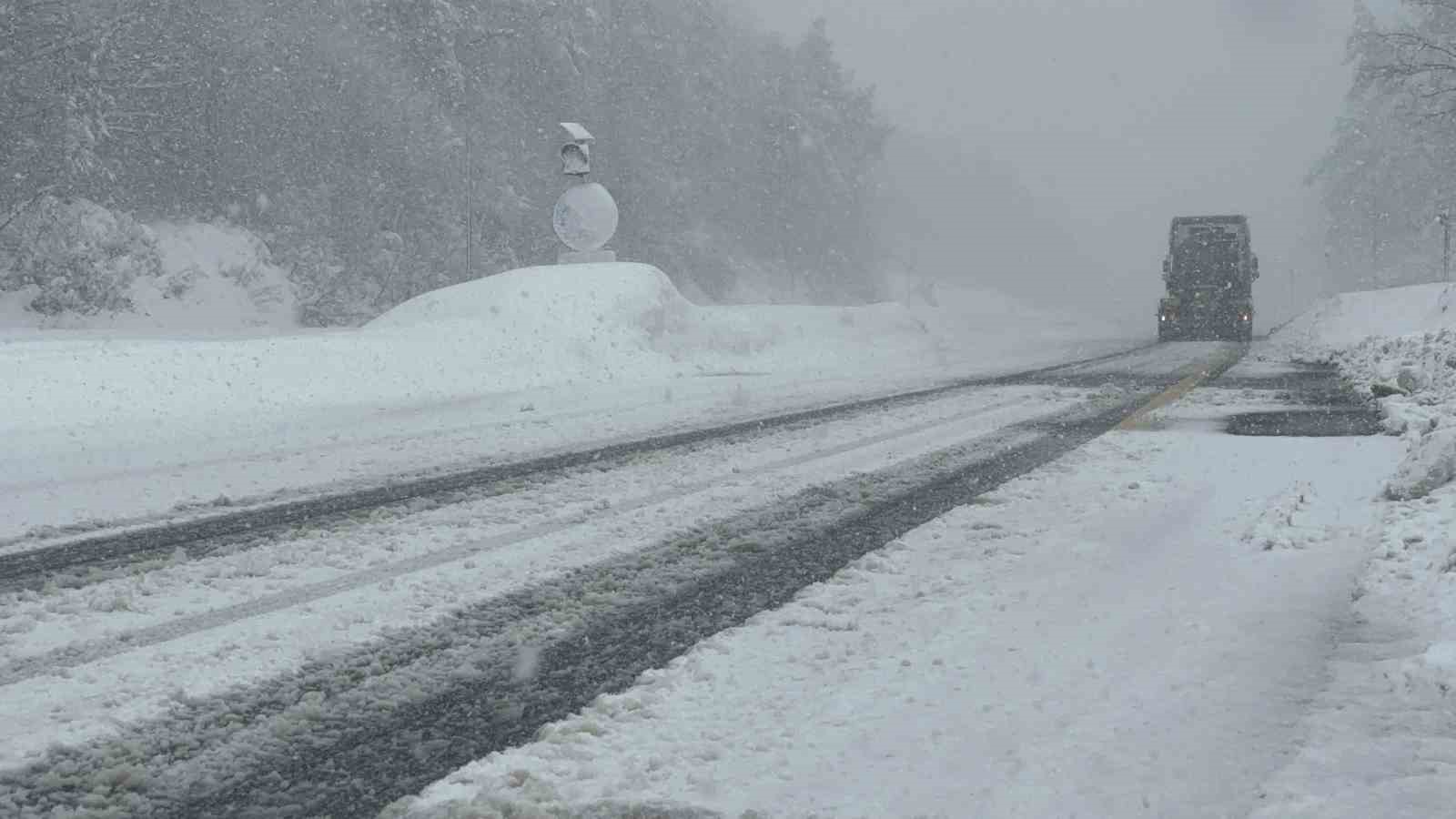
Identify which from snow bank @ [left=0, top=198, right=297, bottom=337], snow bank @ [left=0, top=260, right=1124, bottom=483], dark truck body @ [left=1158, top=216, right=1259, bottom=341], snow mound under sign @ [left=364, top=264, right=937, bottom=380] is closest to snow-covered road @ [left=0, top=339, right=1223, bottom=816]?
snow bank @ [left=0, top=260, right=1124, bottom=483]

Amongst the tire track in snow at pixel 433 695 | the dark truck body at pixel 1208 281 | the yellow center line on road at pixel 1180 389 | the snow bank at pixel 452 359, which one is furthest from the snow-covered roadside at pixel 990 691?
the dark truck body at pixel 1208 281

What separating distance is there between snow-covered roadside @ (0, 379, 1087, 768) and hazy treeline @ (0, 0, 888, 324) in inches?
992

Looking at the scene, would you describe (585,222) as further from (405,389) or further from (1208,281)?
(1208,281)

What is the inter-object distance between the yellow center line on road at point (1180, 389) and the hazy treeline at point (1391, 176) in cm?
4025

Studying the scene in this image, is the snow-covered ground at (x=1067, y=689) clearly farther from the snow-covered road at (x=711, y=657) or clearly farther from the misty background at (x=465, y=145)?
the misty background at (x=465, y=145)

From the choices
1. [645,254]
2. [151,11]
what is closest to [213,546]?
[151,11]

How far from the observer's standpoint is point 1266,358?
1930cm

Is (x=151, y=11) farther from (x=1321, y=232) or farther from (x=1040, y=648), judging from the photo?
(x=1321, y=232)

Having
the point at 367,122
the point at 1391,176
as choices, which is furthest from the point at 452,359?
the point at 1391,176

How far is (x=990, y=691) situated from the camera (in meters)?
2.90

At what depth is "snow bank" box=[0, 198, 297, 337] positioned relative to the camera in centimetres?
2538

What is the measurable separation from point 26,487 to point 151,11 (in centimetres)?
2855

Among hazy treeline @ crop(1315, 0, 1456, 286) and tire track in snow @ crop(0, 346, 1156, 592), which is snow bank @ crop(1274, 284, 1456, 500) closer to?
tire track in snow @ crop(0, 346, 1156, 592)

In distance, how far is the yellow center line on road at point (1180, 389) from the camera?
9227mm
